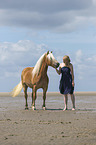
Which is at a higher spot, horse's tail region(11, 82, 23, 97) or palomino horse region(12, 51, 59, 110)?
palomino horse region(12, 51, 59, 110)

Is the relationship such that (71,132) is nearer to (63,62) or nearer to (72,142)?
(72,142)

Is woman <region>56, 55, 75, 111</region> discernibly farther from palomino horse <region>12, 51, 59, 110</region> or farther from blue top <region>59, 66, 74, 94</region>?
palomino horse <region>12, 51, 59, 110</region>

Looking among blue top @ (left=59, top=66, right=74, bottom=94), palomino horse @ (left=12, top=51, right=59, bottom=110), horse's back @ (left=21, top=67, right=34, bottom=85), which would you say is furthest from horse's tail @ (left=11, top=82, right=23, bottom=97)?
blue top @ (left=59, top=66, right=74, bottom=94)

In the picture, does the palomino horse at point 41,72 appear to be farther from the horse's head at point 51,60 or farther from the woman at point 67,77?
the woman at point 67,77

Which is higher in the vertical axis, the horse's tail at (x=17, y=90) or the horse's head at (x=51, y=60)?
the horse's head at (x=51, y=60)

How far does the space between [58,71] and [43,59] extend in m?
0.77

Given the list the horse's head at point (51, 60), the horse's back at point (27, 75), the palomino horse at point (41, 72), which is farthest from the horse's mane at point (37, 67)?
the horse's back at point (27, 75)

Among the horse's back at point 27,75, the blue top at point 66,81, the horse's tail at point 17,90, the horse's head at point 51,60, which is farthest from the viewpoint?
the horse's tail at point 17,90

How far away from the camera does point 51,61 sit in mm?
12172

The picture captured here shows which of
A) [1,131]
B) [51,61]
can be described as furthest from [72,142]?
[51,61]

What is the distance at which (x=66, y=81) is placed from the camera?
12.5 m

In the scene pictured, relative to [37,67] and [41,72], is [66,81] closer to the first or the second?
[41,72]

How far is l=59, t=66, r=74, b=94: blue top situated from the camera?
40.5 feet

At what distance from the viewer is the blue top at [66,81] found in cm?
1233
